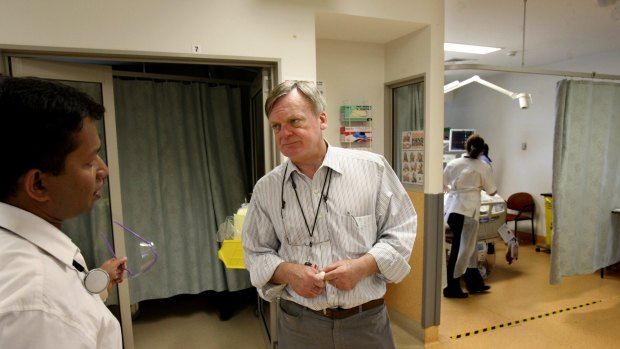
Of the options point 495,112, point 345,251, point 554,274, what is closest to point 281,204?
point 345,251

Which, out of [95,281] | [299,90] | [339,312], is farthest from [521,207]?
[95,281]

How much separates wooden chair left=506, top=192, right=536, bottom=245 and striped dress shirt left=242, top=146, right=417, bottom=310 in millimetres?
4760

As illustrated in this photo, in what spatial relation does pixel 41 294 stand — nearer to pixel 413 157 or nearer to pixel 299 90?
pixel 299 90

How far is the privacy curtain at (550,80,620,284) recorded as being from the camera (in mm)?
2842

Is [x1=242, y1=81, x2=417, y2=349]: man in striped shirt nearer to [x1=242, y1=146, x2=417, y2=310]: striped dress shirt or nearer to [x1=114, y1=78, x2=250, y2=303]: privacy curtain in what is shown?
[x1=242, y1=146, x2=417, y2=310]: striped dress shirt

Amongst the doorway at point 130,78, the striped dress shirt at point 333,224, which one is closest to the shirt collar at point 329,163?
the striped dress shirt at point 333,224

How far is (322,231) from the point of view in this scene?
4.21 ft

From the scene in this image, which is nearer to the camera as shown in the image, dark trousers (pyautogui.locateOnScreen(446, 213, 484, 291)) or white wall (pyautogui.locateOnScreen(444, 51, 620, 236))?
dark trousers (pyautogui.locateOnScreen(446, 213, 484, 291))

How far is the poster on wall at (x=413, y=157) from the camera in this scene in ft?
8.21

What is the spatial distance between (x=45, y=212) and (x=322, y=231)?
0.83 m

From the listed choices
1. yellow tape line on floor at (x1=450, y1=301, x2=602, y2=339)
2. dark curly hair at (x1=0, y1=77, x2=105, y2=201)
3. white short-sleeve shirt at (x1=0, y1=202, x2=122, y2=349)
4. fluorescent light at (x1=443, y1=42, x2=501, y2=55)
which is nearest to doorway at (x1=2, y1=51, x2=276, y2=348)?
dark curly hair at (x1=0, y1=77, x2=105, y2=201)

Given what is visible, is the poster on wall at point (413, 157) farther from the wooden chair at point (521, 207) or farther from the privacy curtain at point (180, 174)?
the wooden chair at point (521, 207)

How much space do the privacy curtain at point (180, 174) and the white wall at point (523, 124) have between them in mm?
4355

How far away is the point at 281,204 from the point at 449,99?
6.47m
